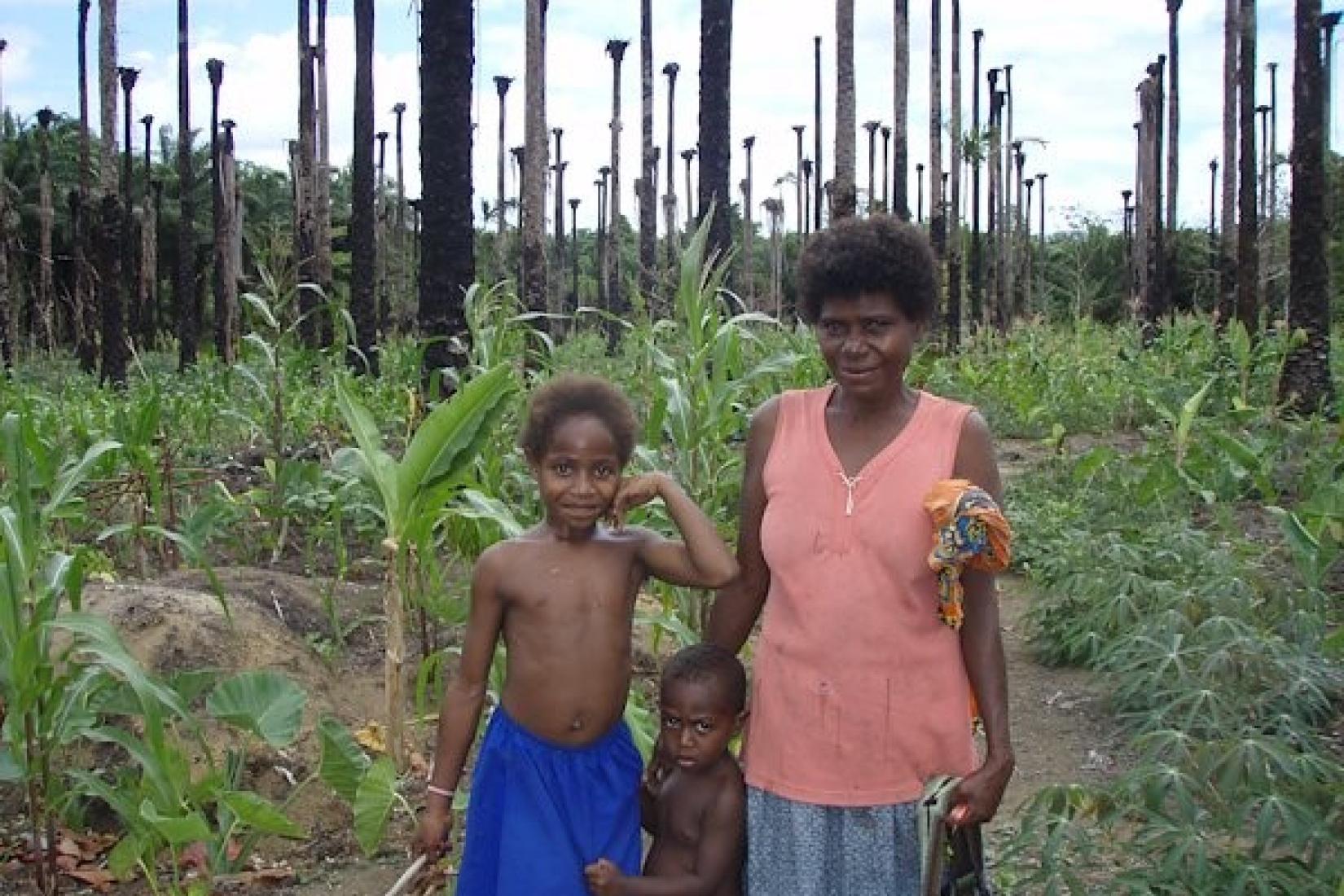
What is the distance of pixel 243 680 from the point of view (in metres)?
3.05

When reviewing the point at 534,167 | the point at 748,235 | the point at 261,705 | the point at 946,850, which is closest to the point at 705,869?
the point at 946,850

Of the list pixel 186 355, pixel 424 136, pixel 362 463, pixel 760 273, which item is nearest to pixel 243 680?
pixel 362 463

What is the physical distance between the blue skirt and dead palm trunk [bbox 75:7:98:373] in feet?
56.6

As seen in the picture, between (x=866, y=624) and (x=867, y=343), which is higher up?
(x=867, y=343)

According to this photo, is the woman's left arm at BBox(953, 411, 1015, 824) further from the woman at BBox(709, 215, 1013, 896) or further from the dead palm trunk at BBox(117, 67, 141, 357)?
the dead palm trunk at BBox(117, 67, 141, 357)

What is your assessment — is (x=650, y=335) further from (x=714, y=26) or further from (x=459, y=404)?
(x=714, y=26)

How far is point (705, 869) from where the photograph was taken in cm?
213

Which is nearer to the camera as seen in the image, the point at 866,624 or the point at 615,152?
the point at 866,624

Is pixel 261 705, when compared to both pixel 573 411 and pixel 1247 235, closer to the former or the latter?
pixel 573 411

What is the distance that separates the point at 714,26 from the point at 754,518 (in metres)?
9.95

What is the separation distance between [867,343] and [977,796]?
0.68 meters

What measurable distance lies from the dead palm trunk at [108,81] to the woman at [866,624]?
49.4 feet

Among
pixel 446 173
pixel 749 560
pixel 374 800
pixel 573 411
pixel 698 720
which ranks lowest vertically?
pixel 374 800

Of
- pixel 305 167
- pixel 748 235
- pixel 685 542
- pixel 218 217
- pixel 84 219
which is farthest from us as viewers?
pixel 748 235
